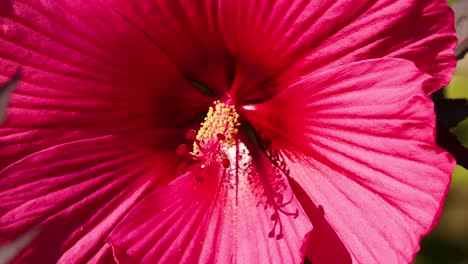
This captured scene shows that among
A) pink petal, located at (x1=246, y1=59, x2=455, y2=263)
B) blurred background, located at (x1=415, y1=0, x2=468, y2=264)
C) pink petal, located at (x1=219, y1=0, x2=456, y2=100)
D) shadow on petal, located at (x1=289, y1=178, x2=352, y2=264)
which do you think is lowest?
blurred background, located at (x1=415, y1=0, x2=468, y2=264)

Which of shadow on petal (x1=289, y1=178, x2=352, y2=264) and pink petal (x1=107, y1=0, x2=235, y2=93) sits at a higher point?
pink petal (x1=107, y1=0, x2=235, y2=93)

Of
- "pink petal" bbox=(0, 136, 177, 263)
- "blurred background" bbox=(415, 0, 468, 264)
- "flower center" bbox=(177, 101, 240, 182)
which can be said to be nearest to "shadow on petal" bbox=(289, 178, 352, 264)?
"flower center" bbox=(177, 101, 240, 182)

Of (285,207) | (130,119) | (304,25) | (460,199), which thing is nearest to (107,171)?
(130,119)

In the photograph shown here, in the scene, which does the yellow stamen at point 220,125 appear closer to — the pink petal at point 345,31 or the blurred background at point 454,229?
the pink petal at point 345,31

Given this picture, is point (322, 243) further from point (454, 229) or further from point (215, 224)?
point (454, 229)

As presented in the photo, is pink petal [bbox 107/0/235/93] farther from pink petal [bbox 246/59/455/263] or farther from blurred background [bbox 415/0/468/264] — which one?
blurred background [bbox 415/0/468/264]
